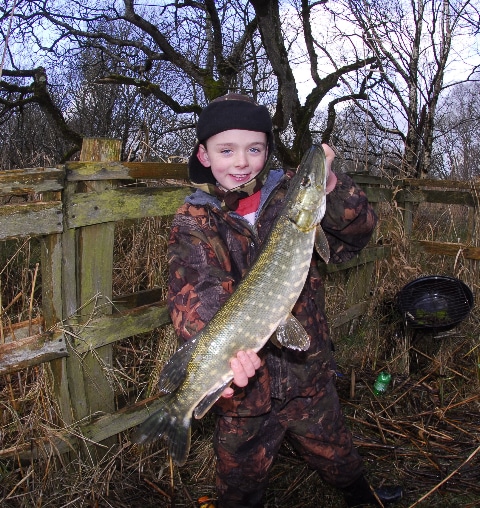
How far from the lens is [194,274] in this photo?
7.30 ft

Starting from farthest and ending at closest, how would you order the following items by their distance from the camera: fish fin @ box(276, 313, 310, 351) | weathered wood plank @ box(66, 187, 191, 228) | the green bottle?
the green bottle, weathered wood plank @ box(66, 187, 191, 228), fish fin @ box(276, 313, 310, 351)

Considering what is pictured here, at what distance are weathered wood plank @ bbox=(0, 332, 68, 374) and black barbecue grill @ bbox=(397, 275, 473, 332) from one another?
10.3 feet

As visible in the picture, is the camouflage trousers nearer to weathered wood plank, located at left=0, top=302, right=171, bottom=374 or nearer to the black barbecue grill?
weathered wood plank, located at left=0, top=302, right=171, bottom=374

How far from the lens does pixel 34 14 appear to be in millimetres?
13297

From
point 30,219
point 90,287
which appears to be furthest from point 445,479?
point 30,219

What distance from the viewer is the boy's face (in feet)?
7.65

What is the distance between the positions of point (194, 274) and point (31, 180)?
879 millimetres

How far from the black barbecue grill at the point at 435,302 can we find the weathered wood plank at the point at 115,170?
263 centimetres

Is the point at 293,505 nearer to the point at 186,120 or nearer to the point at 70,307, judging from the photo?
the point at 70,307

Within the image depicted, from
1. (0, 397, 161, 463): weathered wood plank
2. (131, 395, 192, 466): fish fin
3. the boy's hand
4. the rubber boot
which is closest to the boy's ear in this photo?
the boy's hand

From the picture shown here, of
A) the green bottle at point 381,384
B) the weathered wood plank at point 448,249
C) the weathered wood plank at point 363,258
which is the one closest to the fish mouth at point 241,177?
the weathered wood plank at point 363,258

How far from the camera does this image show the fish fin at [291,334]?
6.77 feet

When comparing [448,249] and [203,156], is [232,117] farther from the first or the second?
[448,249]

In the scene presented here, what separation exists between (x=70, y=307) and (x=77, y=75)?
15.6 m
